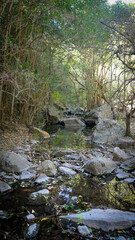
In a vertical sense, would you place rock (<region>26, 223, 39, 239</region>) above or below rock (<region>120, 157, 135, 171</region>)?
below

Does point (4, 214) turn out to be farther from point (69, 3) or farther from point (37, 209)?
point (69, 3)

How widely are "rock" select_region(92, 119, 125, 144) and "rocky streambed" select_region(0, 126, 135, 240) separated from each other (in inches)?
110

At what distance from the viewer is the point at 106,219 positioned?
2209mm

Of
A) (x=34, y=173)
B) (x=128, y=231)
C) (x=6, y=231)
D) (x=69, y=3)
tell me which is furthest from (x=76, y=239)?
→ (x=69, y=3)

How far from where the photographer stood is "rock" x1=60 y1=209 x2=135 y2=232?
2150mm

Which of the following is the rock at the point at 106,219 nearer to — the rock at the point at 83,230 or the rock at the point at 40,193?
the rock at the point at 83,230

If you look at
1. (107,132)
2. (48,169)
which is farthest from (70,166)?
(107,132)

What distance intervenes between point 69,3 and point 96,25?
224 centimetres

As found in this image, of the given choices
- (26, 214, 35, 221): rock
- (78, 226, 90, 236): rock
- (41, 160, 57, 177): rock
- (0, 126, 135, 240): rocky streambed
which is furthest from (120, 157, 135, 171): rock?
(26, 214, 35, 221): rock

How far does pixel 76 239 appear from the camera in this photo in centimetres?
194

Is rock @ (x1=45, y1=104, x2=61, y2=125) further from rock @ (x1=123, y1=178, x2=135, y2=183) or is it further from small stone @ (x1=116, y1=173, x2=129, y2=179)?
rock @ (x1=123, y1=178, x2=135, y2=183)

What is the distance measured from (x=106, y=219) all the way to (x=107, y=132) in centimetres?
585

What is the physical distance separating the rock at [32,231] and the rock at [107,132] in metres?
5.67

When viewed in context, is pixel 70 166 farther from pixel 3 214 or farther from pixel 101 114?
pixel 101 114
